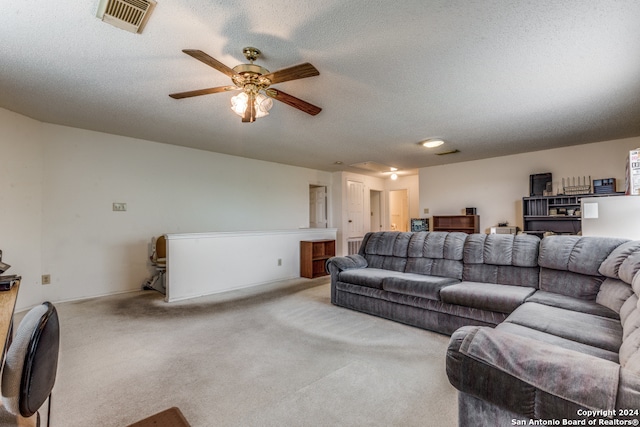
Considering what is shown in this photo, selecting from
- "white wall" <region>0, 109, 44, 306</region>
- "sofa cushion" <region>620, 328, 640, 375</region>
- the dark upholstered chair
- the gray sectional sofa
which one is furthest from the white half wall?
"sofa cushion" <region>620, 328, 640, 375</region>

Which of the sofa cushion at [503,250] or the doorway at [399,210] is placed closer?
the sofa cushion at [503,250]

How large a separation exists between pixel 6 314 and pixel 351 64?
2686 millimetres

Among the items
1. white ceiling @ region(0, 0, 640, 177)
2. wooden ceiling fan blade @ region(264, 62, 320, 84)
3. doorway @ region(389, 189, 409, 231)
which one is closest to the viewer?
white ceiling @ region(0, 0, 640, 177)

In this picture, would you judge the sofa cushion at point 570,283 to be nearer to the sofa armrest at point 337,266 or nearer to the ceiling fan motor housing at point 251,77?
the sofa armrest at point 337,266

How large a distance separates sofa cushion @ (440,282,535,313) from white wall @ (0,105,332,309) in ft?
14.0

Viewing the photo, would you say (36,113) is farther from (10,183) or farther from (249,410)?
(249,410)

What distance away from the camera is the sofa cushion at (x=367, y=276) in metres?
3.42

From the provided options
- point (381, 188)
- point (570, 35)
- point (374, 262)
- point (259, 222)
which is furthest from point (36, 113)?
point (381, 188)

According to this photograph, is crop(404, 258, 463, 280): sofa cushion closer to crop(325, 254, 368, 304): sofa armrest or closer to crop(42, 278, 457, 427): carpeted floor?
crop(325, 254, 368, 304): sofa armrest

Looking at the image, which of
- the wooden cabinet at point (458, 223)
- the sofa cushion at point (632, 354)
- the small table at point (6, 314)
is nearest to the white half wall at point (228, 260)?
the small table at point (6, 314)

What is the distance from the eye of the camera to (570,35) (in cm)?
207

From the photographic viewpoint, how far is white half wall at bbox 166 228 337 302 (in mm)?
4148

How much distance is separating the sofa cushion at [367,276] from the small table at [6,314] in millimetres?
2933

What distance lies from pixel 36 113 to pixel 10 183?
90 centimetres
